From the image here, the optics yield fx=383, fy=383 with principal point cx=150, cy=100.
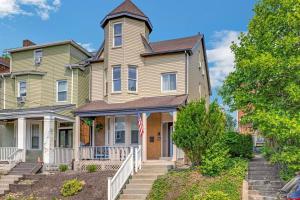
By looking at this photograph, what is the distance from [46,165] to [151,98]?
7426mm

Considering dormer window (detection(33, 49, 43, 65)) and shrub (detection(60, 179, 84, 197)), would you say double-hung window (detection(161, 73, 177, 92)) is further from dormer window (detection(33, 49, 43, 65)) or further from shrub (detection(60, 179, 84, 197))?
dormer window (detection(33, 49, 43, 65))

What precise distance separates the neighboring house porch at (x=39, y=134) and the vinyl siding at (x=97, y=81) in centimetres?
197

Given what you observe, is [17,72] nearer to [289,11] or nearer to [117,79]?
[117,79]

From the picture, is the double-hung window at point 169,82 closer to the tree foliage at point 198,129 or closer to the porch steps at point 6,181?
the tree foliage at point 198,129

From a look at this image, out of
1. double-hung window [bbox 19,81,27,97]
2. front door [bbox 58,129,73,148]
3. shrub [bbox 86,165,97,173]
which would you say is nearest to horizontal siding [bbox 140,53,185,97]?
shrub [bbox 86,165,97,173]

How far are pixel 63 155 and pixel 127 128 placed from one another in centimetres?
444

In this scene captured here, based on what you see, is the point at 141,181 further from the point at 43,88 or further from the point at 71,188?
the point at 43,88

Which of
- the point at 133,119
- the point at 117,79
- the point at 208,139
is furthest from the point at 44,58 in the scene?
the point at 208,139

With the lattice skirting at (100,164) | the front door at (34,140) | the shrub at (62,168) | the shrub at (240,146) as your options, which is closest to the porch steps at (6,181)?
the shrub at (62,168)

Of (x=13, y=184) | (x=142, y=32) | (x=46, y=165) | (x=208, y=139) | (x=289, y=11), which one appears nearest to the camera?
(x=289, y=11)

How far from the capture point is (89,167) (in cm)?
2005

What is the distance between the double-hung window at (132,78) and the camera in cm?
2356

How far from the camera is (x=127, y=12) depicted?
23.5 metres

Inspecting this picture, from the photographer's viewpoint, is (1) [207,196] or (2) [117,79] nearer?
(1) [207,196]
